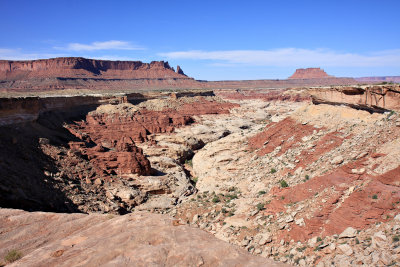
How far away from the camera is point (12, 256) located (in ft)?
22.9

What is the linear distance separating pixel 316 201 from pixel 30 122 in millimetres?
25021

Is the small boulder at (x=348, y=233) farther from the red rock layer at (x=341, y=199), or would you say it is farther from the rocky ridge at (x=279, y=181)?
the red rock layer at (x=341, y=199)

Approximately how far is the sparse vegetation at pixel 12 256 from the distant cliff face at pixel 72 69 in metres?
143

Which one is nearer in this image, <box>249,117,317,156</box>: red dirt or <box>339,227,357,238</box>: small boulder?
<box>339,227,357,238</box>: small boulder

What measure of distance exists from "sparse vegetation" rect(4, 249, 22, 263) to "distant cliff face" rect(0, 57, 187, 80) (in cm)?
14275

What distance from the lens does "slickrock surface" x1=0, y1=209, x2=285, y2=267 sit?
20.9 ft

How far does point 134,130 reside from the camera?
38.1 metres

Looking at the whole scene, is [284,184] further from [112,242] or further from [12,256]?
[12,256]

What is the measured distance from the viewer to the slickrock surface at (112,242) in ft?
20.9

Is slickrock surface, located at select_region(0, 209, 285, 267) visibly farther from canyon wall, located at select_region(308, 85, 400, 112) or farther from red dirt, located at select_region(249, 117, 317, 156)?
canyon wall, located at select_region(308, 85, 400, 112)

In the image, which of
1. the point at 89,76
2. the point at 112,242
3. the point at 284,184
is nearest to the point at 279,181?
the point at 284,184

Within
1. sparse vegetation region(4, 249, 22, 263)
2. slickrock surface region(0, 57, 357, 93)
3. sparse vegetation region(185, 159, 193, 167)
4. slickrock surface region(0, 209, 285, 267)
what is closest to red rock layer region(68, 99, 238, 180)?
sparse vegetation region(185, 159, 193, 167)

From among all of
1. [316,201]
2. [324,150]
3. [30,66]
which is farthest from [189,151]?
[30,66]

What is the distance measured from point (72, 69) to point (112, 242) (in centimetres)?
15403
